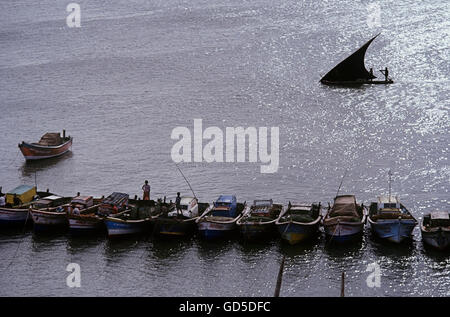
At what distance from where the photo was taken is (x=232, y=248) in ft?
139

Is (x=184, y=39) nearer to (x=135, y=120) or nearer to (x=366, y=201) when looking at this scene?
(x=135, y=120)

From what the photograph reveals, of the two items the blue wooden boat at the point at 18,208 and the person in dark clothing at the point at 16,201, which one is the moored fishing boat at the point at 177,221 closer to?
the blue wooden boat at the point at 18,208

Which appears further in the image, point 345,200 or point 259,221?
point 345,200

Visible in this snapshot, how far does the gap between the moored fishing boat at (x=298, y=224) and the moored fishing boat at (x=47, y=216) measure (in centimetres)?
1324

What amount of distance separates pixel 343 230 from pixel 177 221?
9563mm

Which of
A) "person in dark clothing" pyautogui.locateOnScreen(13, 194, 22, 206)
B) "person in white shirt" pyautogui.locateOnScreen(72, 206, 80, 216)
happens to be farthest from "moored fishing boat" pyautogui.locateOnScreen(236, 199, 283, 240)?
"person in dark clothing" pyautogui.locateOnScreen(13, 194, 22, 206)

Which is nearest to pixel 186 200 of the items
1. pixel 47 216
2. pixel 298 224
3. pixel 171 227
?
Answer: pixel 171 227

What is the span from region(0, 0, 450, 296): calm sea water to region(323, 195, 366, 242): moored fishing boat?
789mm

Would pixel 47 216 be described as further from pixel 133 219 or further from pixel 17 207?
pixel 133 219

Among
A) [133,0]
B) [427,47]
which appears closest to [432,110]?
[427,47]

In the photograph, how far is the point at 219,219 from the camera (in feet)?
143

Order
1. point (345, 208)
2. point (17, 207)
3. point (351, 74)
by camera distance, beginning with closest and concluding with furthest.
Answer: point (345, 208), point (17, 207), point (351, 74)

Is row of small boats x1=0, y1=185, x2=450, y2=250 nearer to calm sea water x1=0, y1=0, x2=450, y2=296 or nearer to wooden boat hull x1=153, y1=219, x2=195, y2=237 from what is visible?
wooden boat hull x1=153, y1=219, x2=195, y2=237
